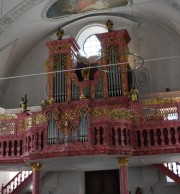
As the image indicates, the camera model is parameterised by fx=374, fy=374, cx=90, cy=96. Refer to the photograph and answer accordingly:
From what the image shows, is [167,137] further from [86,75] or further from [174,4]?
[174,4]

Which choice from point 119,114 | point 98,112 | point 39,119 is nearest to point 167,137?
point 119,114

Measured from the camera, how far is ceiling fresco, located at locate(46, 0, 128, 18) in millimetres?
17578

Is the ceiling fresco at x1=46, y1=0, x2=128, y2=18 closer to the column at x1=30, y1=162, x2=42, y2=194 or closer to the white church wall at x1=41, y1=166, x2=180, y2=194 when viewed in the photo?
the column at x1=30, y1=162, x2=42, y2=194

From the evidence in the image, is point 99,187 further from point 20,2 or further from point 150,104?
point 20,2

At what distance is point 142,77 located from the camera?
1831 centimetres

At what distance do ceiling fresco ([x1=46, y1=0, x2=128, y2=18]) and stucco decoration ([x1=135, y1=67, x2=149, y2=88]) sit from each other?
333 centimetres

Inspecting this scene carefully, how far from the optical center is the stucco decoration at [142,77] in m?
18.2

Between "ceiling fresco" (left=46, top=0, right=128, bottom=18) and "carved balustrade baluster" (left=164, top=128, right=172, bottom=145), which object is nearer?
"carved balustrade baluster" (left=164, top=128, right=172, bottom=145)

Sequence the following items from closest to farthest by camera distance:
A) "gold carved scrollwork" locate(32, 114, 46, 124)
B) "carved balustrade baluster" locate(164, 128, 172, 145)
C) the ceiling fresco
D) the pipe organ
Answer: "carved balustrade baluster" locate(164, 128, 172, 145)
"gold carved scrollwork" locate(32, 114, 46, 124)
the pipe organ
the ceiling fresco

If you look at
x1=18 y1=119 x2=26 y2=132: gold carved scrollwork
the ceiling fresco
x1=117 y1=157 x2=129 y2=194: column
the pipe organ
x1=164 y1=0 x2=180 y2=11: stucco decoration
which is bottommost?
x1=117 y1=157 x2=129 y2=194: column

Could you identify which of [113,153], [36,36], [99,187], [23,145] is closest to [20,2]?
[36,36]

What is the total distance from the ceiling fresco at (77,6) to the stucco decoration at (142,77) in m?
3.33

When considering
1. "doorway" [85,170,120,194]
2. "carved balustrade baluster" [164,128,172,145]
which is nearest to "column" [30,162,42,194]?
"doorway" [85,170,120,194]

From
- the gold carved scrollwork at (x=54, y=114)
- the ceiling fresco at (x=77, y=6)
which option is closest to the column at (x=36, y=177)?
the gold carved scrollwork at (x=54, y=114)
